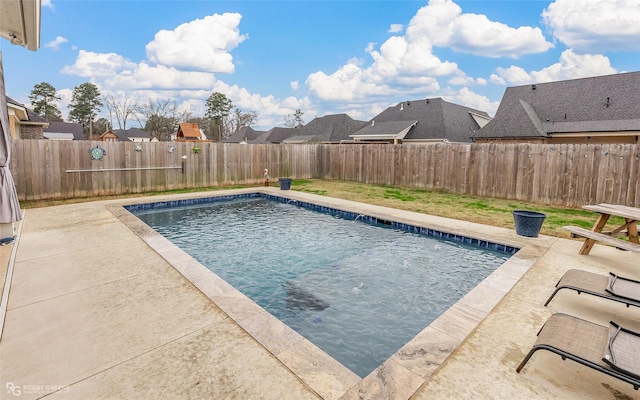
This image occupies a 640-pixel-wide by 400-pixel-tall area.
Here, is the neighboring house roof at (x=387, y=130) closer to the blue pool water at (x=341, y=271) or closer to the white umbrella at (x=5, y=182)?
the blue pool water at (x=341, y=271)

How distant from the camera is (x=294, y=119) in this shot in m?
48.6

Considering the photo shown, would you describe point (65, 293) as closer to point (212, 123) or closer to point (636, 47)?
point (636, 47)

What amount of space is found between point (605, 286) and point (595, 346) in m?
1.26

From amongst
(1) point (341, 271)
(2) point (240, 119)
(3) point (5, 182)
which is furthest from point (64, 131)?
(1) point (341, 271)

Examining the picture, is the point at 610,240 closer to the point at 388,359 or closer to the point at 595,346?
the point at 595,346

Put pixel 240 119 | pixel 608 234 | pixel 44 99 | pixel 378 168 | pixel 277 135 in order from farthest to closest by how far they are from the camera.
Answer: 1. pixel 240 119
2. pixel 44 99
3. pixel 277 135
4. pixel 378 168
5. pixel 608 234

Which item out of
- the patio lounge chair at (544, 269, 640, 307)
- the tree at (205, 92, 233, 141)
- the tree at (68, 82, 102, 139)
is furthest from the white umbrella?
the tree at (68, 82, 102, 139)

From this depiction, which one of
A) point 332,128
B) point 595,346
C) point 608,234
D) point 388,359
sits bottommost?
point 388,359

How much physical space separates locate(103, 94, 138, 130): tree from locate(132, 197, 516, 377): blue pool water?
151 ft

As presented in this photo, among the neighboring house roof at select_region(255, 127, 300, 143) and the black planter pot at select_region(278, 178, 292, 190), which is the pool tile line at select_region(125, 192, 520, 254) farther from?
the neighboring house roof at select_region(255, 127, 300, 143)

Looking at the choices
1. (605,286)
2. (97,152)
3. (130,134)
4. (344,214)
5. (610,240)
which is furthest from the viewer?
(130,134)

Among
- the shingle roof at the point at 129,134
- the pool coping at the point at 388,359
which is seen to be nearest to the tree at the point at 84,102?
the shingle roof at the point at 129,134

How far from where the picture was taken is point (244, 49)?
23.8 meters

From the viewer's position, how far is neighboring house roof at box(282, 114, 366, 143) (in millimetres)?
31281
